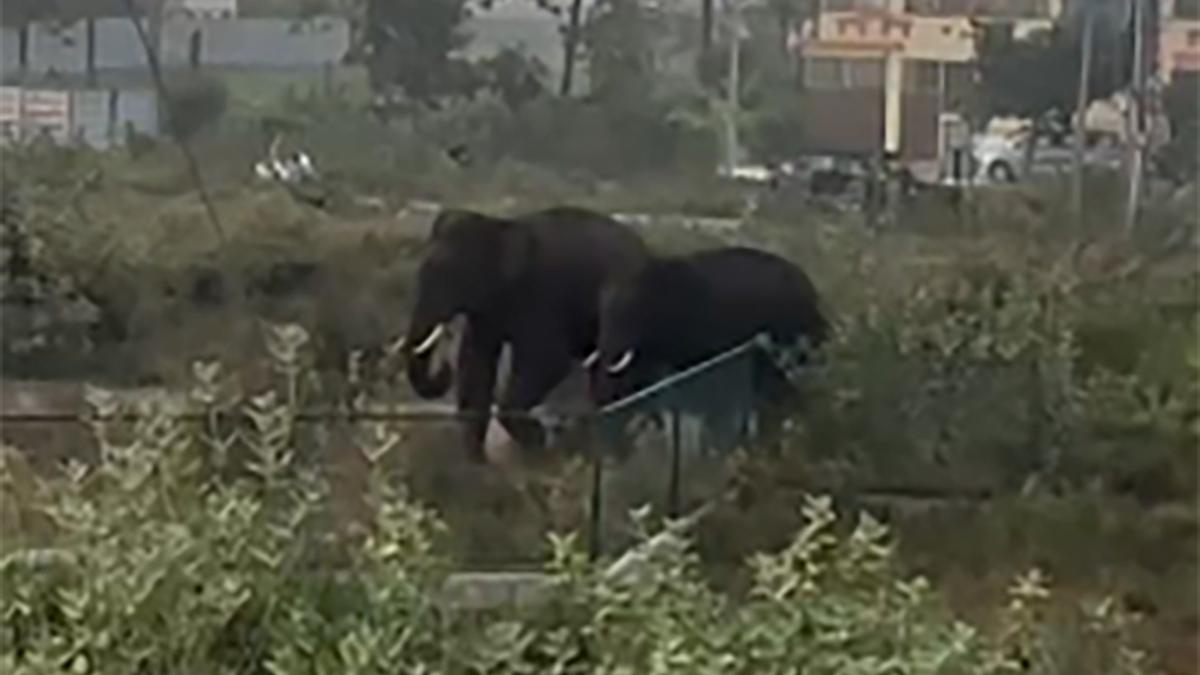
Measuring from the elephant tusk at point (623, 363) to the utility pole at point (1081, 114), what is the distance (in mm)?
551

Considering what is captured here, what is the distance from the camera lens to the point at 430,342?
351cm

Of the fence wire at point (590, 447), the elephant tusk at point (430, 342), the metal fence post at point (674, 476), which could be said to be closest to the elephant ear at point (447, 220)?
the elephant tusk at point (430, 342)

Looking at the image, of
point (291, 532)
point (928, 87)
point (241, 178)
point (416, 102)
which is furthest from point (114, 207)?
point (928, 87)

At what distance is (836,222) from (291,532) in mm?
805

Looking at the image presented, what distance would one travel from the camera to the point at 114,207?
3590 mm

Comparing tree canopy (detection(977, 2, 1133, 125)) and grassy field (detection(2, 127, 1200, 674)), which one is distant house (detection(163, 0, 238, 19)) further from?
tree canopy (detection(977, 2, 1133, 125))

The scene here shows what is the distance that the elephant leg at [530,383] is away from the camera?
11.3ft

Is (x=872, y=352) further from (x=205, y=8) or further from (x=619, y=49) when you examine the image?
(x=205, y=8)

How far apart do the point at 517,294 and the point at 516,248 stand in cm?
7

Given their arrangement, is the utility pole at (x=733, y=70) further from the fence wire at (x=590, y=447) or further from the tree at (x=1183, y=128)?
the tree at (x=1183, y=128)

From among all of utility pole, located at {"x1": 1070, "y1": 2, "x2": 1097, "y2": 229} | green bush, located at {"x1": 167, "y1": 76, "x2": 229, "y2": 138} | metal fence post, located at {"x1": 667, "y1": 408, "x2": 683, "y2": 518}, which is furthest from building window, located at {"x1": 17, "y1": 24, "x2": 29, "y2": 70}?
utility pole, located at {"x1": 1070, "y1": 2, "x2": 1097, "y2": 229}

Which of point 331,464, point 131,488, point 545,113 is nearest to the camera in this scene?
point 131,488

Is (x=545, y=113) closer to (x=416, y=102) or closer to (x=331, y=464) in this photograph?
(x=416, y=102)

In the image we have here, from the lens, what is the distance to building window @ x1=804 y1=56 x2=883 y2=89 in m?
3.44
